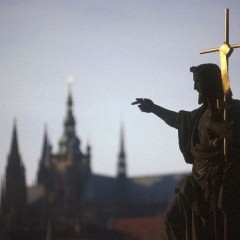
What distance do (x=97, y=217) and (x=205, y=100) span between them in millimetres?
96681

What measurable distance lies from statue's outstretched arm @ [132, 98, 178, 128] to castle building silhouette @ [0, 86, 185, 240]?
84658 mm

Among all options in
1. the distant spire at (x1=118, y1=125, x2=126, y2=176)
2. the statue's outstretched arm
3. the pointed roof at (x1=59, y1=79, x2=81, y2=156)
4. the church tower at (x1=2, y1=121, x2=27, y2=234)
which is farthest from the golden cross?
the distant spire at (x1=118, y1=125, x2=126, y2=176)

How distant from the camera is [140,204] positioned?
99.4 meters

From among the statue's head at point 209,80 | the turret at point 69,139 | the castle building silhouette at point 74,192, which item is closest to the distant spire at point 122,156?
the castle building silhouette at point 74,192

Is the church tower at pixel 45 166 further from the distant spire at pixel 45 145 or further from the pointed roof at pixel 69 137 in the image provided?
the pointed roof at pixel 69 137

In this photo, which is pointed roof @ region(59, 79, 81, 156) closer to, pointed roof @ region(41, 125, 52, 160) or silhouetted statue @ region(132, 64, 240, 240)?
pointed roof @ region(41, 125, 52, 160)

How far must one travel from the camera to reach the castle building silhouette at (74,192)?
9319cm

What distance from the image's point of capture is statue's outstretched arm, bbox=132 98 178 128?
210 inches

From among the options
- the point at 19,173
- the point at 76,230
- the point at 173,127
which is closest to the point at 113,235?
the point at 76,230

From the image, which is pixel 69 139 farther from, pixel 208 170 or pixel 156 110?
pixel 208 170

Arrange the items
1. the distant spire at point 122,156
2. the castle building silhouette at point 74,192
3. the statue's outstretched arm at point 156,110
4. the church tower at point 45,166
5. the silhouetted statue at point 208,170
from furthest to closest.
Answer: the church tower at point 45,166 < the distant spire at point 122,156 < the castle building silhouette at point 74,192 < the statue's outstretched arm at point 156,110 < the silhouetted statue at point 208,170

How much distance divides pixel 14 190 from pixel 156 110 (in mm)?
90679

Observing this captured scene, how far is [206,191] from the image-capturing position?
15.9 ft

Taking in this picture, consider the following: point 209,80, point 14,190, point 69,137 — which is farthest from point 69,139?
point 209,80
